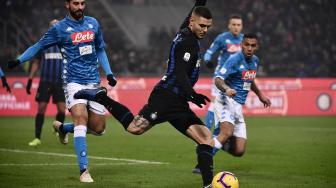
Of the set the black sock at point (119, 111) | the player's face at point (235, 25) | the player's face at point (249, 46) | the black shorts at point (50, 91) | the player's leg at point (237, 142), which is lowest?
the black shorts at point (50, 91)

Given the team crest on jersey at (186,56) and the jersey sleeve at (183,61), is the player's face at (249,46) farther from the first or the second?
the team crest on jersey at (186,56)

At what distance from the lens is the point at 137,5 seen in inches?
1411

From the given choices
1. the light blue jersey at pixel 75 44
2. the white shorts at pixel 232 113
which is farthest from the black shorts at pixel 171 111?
the white shorts at pixel 232 113

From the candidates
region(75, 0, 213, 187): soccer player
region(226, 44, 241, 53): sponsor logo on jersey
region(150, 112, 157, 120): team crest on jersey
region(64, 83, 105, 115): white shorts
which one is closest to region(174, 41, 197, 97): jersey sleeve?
region(75, 0, 213, 187): soccer player

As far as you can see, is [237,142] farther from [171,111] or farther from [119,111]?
[171,111]

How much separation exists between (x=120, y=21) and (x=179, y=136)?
16.8 meters

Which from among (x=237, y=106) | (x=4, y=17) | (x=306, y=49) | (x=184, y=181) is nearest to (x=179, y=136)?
(x=237, y=106)

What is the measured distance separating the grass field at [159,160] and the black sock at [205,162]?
903 mm

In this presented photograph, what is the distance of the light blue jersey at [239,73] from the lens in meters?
11.2

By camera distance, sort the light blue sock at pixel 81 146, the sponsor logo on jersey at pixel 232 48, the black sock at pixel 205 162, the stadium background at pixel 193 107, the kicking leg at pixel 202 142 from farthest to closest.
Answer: the sponsor logo on jersey at pixel 232 48, the stadium background at pixel 193 107, the light blue sock at pixel 81 146, the kicking leg at pixel 202 142, the black sock at pixel 205 162

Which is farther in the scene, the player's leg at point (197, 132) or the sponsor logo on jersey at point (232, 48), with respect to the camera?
the sponsor logo on jersey at point (232, 48)

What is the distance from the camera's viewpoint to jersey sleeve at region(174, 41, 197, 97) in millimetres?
8367

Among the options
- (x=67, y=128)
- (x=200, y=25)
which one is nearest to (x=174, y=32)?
(x=67, y=128)

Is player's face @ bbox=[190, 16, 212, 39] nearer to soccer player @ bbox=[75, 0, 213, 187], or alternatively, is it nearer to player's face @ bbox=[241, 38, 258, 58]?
soccer player @ bbox=[75, 0, 213, 187]
